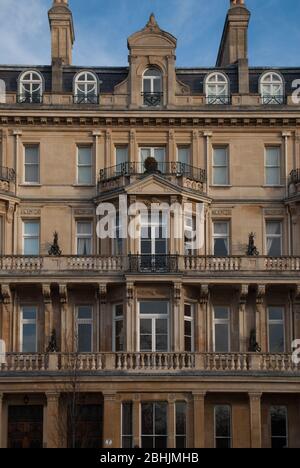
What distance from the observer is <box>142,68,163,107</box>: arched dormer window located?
4991cm

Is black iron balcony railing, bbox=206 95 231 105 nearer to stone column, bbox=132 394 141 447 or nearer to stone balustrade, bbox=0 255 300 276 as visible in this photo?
stone balustrade, bbox=0 255 300 276

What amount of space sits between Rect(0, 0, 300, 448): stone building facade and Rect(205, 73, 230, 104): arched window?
0.21ft

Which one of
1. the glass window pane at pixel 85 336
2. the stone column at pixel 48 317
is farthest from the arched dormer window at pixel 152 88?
the glass window pane at pixel 85 336

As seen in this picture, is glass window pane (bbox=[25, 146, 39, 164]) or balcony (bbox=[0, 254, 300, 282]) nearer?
balcony (bbox=[0, 254, 300, 282])

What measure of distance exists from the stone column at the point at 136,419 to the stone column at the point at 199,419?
224cm

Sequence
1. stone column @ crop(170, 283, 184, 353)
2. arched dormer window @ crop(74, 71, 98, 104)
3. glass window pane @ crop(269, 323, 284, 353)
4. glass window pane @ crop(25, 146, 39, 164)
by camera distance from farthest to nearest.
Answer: arched dormer window @ crop(74, 71, 98, 104) < glass window pane @ crop(25, 146, 39, 164) < glass window pane @ crop(269, 323, 284, 353) < stone column @ crop(170, 283, 184, 353)

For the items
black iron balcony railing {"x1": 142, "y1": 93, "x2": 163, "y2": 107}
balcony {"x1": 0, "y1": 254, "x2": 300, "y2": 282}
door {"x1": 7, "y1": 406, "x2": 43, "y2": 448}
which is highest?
black iron balcony railing {"x1": 142, "y1": 93, "x2": 163, "y2": 107}

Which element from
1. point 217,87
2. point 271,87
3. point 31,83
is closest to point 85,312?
point 31,83

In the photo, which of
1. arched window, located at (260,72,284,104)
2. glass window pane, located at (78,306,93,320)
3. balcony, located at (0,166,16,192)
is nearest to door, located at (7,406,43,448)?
glass window pane, located at (78,306,93,320)

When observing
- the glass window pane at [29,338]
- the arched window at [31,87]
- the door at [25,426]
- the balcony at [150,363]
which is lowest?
the door at [25,426]

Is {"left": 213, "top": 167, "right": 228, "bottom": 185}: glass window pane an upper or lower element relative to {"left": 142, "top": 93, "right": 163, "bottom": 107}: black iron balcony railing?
lower

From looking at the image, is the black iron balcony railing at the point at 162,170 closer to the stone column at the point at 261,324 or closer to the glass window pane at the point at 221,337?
the stone column at the point at 261,324

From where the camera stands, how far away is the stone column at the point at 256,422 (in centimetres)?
4444
